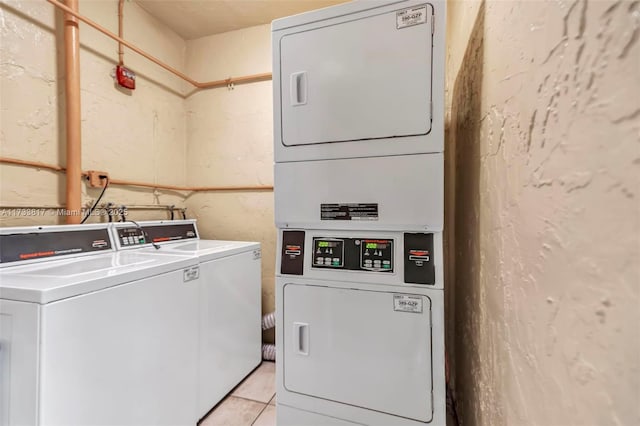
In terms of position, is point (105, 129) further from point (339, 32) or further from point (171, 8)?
point (339, 32)

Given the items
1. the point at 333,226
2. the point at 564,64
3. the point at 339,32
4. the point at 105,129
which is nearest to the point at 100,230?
the point at 105,129

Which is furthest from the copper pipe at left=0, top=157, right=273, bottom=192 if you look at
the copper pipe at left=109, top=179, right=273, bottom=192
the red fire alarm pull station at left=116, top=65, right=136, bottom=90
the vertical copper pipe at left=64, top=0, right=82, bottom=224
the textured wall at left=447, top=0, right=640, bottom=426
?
the textured wall at left=447, top=0, right=640, bottom=426

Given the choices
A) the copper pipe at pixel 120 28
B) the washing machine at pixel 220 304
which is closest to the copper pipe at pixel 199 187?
the washing machine at pixel 220 304

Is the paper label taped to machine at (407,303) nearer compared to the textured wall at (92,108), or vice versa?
the paper label taped to machine at (407,303)

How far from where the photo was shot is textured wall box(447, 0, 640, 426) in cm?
32

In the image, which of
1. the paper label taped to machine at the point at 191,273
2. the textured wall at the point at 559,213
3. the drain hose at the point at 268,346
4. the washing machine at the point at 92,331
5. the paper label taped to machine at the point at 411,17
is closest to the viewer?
the textured wall at the point at 559,213

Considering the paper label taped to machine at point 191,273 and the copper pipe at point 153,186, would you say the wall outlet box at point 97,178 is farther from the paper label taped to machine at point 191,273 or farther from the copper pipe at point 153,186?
the paper label taped to machine at point 191,273

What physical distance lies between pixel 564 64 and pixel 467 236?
72 centimetres

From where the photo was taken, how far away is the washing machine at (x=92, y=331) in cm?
80

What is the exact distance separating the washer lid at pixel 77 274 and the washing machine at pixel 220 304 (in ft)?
0.65

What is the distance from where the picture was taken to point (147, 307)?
1.13 meters

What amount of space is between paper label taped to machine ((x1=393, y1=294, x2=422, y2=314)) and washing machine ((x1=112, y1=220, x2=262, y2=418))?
40.8 inches

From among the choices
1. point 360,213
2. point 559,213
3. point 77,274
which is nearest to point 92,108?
point 77,274

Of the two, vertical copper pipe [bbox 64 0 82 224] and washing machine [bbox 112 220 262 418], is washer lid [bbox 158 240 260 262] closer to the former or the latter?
washing machine [bbox 112 220 262 418]
